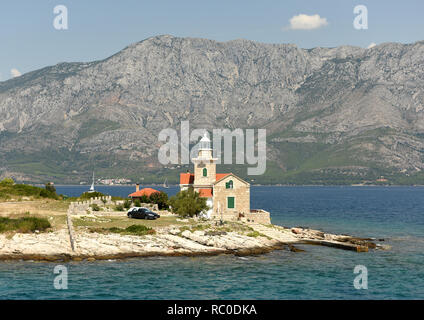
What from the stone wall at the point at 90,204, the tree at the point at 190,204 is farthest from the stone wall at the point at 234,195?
the stone wall at the point at 90,204

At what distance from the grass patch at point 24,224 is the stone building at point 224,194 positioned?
25797 millimetres

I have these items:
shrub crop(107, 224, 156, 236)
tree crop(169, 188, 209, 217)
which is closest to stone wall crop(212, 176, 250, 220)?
tree crop(169, 188, 209, 217)

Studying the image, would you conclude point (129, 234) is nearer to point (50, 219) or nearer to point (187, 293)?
point (50, 219)

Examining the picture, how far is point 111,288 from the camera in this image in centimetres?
3350

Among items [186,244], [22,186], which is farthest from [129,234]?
[22,186]

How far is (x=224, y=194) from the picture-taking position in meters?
69.4

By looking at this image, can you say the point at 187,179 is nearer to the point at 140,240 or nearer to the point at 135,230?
the point at 135,230

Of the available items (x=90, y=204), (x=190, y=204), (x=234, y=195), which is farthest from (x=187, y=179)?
(x=90, y=204)

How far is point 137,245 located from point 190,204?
1804 centimetres

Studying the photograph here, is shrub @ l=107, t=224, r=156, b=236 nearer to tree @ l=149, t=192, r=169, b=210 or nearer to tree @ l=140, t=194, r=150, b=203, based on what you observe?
tree @ l=149, t=192, r=169, b=210

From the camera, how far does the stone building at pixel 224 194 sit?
68.5 metres

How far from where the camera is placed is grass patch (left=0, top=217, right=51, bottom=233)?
49.1m
